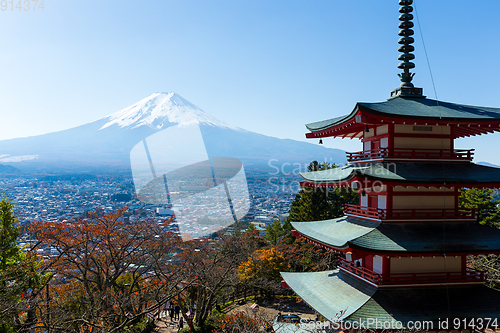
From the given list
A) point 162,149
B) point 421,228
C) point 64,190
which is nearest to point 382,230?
point 421,228

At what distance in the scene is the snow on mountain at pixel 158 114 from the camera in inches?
2665

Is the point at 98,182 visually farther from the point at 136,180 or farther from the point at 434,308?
the point at 434,308

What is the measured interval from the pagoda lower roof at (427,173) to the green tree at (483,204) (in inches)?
722

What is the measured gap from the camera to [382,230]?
810cm

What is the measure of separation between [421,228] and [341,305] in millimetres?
3130

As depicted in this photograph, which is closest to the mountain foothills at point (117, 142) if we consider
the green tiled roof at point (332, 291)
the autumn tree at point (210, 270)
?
the autumn tree at point (210, 270)

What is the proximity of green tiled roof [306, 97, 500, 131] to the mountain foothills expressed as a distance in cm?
5902

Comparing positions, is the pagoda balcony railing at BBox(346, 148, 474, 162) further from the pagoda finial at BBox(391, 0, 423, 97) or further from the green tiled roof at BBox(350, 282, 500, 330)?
Answer: the green tiled roof at BBox(350, 282, 500, 330)

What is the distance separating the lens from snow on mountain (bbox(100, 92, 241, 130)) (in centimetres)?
6769

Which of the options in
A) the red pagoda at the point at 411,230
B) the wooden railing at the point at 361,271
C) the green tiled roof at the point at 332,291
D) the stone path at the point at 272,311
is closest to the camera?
the red pagoda at the point at 411,230

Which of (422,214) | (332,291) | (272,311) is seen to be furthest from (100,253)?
(422,214)

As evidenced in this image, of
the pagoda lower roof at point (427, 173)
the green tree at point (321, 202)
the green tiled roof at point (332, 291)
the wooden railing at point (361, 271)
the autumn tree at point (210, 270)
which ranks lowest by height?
the autumn tree at point (210, 270)

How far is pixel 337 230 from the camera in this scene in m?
9.34

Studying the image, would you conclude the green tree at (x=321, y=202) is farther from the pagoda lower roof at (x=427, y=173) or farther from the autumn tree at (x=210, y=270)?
the pagoda lower roof at (x=427, y=173)
